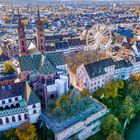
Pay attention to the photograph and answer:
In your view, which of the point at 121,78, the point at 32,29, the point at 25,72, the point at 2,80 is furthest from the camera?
the point at 32,29

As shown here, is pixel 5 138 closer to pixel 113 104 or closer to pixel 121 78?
pixel 113 104

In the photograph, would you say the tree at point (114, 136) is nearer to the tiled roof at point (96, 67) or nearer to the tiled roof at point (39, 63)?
the tiled roof at point (96, 67)

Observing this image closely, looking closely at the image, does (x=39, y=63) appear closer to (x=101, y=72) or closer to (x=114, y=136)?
(x=101, y=72)

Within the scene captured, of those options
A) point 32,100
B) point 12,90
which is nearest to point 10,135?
point 32,100

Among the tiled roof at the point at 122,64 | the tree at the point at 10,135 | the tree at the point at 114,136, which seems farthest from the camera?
the tiled roof at the point at 122,64

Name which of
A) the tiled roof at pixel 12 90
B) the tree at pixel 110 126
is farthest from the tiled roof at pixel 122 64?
the tiled roof at pixel 12 90

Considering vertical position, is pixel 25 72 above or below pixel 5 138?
above

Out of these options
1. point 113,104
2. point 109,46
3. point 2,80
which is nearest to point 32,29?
point 109,46

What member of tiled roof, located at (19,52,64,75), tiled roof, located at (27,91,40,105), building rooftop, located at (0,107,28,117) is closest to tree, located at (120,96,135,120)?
tiled roof, located at (19,52,64,75)

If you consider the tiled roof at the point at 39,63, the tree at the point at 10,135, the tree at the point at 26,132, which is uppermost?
the tiled roof at the point at 39,63
